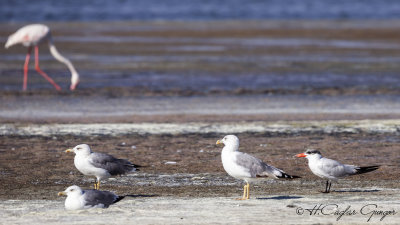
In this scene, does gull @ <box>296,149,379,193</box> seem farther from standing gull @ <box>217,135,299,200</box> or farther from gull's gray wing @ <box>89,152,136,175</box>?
gull's gray wing @ <box>89,152,136,175</box>

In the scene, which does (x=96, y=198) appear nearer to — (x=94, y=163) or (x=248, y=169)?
(x=94, y=163)

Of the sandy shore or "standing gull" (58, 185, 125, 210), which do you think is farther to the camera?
"standing gull" (58, 185, 125, 210)

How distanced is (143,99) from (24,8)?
44.2 metres

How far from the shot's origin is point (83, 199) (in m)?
9.04

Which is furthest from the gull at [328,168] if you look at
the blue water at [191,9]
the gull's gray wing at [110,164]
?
the blue water at [191,9]

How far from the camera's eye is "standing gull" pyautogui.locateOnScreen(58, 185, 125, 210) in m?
9.03

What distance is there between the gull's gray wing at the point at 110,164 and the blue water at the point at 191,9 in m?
42.0

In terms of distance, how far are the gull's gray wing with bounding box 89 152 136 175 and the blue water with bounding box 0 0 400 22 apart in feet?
138

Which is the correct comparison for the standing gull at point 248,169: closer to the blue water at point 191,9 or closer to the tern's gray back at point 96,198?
the tern's gray back at point 96,198

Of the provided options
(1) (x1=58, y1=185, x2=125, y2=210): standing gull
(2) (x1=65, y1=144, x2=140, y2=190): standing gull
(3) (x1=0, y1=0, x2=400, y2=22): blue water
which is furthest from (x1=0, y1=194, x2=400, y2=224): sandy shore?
(3) (x1=0, y1=0, x2=400, y2=22): blue water

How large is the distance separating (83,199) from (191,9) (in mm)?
54102

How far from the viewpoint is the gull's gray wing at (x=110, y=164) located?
1008 cm

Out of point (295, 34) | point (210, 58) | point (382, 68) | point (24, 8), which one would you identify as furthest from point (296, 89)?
point (24, 8)

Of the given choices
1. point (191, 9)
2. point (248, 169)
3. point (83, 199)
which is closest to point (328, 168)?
point (248, 169)
